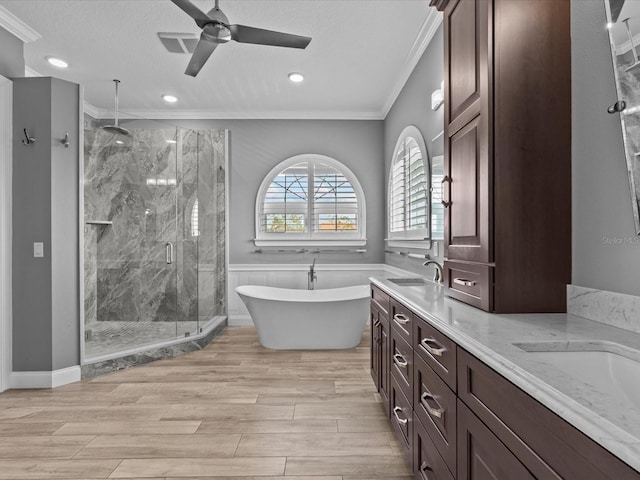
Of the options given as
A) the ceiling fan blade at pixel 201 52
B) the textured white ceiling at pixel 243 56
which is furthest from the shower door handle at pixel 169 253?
the ceiling fan blade at pixel 201 52

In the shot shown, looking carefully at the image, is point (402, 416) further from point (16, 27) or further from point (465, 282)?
point (16, 27)

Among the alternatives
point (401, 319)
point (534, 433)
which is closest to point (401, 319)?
point (401, 319)

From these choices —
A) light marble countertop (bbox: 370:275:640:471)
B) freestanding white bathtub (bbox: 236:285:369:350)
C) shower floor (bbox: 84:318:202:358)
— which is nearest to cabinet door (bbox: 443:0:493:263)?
light marble countertop (bbox: 370:275:640:471)

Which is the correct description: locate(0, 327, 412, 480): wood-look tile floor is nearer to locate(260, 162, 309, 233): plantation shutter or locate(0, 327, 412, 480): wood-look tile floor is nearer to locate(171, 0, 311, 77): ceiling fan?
locate(260, 162, 309, 233): plantation shutter

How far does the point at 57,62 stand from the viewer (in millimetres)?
3609

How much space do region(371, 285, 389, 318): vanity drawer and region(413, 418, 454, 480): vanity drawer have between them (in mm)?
772

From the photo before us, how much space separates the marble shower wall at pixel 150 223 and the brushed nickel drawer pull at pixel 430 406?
10.3ft

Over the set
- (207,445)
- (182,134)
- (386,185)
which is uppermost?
(182,134)

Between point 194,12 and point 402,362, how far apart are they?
2.28 m

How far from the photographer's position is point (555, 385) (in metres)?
0.73

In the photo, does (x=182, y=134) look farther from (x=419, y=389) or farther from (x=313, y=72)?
(x=419, y=389)

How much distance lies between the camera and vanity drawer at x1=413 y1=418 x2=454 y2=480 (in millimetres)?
1308

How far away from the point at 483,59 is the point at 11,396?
3775 mm

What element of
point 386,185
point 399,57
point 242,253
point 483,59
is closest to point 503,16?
point 483,59
